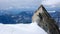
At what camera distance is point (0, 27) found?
1315mm

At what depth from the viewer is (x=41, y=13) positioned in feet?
4.92

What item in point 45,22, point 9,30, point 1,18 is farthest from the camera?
point 1,18

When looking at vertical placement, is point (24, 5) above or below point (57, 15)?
above

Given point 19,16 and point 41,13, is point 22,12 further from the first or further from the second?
point 41,13

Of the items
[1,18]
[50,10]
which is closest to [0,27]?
[1,18]

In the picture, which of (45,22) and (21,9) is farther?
(21,9)

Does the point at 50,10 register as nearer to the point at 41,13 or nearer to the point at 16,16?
the point at 16,16

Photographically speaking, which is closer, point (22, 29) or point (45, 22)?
point (22, 29)

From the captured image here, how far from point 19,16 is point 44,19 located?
3.47 feet

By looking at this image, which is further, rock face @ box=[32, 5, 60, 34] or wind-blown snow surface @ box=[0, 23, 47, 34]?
rock face @ box=[32, 5, 60, 34]

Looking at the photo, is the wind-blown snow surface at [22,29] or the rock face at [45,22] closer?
the wind-blown snow surface at [22,29]

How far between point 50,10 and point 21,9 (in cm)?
45

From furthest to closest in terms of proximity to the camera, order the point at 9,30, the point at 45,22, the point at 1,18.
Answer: the point at 1,18
the point at 45,22
the point at 9,30

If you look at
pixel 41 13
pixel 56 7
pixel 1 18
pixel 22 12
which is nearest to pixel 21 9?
pixel 22 12
